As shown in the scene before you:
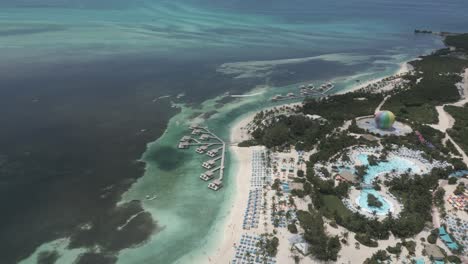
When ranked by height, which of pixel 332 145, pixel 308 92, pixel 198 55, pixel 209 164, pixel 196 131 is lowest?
pixel 209 164

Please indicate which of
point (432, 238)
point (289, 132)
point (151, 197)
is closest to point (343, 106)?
point (289, 132)

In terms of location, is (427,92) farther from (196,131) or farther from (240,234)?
(240,234)

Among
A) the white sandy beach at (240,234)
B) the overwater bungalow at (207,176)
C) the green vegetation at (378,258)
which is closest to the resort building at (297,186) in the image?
the white sandy beach at (240,234)

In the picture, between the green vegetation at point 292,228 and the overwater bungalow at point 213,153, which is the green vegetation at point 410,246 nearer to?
the green vegetation at point 292,228

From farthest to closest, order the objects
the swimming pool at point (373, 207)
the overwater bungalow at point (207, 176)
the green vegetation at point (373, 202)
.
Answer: the overwater bungalow at point (207, 176), the green vegetation at point (373, 202), the swimming pool at point (373, 207)

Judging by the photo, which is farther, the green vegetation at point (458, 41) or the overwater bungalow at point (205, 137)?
the green vegetation at point (458, 41)

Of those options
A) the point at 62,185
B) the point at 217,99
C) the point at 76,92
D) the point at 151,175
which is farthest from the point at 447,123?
the point at 76,92
